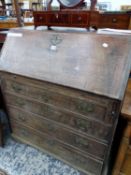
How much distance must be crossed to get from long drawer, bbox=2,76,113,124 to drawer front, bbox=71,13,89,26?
1.48ft

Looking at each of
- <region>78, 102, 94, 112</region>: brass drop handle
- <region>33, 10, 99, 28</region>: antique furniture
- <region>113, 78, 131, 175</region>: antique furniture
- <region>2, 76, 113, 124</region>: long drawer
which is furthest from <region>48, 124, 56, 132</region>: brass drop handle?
<region>33, 10, 99, 28</region>: antique furniture

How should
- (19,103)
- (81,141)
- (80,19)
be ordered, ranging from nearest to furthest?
(80,19) → (81,141) → (19,103)

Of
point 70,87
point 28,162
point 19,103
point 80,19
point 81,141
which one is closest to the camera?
point 70,87

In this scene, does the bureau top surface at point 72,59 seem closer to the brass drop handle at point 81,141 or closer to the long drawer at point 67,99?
the long drawer at point 67,99

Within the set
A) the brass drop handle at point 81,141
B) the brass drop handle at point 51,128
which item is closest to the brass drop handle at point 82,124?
the brass drop handle at point 81,141

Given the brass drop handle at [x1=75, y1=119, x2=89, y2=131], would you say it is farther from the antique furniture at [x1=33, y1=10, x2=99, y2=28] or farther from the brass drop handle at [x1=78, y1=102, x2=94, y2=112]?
the antique furniture at [x1=33, y1=10, x2=99, y2=28]

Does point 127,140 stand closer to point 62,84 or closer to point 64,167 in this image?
point 62,84

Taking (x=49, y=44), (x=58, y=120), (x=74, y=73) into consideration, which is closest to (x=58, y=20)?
(x=49, y=44)

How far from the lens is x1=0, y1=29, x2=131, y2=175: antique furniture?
0.82 meters

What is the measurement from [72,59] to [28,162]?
103 cm

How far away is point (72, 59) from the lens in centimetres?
91

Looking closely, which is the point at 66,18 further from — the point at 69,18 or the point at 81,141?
the point at 81,141

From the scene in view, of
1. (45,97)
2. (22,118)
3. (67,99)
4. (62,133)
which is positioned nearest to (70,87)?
(67,99)

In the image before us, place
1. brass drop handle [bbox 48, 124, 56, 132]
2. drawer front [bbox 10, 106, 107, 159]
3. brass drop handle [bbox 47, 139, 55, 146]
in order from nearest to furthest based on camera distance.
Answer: drawer front [bbox 10, 106, 107, 159], brass drop handle [bbox 48, 124, 56, 132], brass drop handle [bbox 47, 139, 55, 146]
